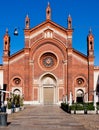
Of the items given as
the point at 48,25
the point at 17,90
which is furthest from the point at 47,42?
the point at 17,90

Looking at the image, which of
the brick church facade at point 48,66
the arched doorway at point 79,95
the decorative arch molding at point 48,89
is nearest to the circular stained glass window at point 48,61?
the brick church facade at point 48,66

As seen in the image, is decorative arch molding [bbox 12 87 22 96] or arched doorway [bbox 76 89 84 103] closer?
arched doorway [bbox 76 89 84 103]

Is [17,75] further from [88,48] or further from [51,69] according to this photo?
[88,48]

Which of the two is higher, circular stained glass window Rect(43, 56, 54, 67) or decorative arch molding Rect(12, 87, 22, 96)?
circular stained glass window Rect(43, 56, 54, 67)

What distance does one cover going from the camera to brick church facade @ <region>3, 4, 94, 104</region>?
6122 centimetres

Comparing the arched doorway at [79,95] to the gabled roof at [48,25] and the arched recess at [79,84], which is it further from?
the gabled roof at [48,25]

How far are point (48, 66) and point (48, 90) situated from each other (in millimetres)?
4646

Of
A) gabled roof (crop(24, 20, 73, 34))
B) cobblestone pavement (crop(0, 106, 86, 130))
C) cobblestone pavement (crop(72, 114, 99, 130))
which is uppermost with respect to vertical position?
gabled roof (crop(24, 20, 73, 34))

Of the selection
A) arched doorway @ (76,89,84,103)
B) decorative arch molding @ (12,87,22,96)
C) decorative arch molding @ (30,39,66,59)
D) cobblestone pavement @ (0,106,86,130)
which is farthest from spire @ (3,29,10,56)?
cobblestone pavement @ (0,106,86,130)

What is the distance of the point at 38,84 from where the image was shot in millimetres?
62188

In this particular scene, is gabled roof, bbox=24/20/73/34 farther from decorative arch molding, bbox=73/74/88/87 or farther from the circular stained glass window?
decorative arch molding, bbox=73/74/88/87

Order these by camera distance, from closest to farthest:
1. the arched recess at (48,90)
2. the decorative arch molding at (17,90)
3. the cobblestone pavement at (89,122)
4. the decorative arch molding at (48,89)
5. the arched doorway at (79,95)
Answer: the cobblestone pavement at (89,122) < the arched doorway at (79,95) < the decorative arch molding at (17,90) < the decorative arch molding at (48,89) < the arched recess at (48,90)

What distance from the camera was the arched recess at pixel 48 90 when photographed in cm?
6288

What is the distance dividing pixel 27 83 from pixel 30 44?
725cm
